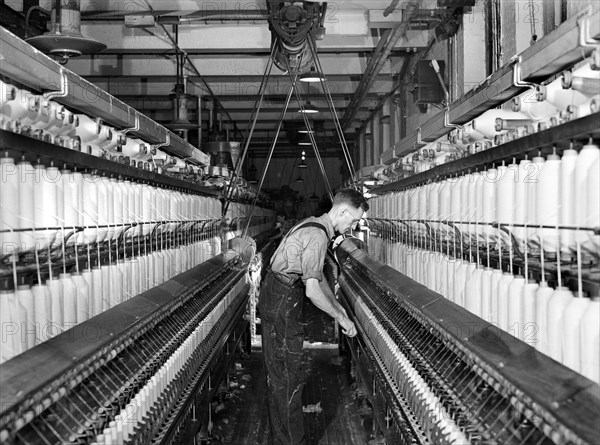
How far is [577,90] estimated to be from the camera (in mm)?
2676

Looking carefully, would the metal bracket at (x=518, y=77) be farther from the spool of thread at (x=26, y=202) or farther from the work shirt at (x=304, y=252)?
the spool of thread at (x=26, y=202)

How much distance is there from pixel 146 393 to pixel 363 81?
8.11 m

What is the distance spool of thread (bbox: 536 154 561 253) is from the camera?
2691 millimetres

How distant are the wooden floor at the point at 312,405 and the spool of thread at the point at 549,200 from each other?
11.3ft

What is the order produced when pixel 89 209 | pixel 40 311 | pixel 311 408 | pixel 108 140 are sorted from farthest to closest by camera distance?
pixel 311 408 < pixel 108 140 < pixel 89 209 < pixel 40 311

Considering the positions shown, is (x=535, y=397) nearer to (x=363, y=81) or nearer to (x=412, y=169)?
(x=412, y=169)

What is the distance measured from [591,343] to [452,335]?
0.85m

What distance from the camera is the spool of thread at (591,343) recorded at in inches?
86.3

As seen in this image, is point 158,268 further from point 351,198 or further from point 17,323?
point 17,323

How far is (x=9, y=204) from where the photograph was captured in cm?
268

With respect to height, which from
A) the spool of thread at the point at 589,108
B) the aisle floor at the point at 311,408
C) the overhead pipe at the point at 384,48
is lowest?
the aisle floor at the point at 311,408

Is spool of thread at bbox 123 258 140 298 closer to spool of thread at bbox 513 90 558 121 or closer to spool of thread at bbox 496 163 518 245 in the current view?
spool of thread at bbox 496 163 518 245

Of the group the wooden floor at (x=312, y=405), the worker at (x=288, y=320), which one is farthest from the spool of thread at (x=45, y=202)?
the wooden floor at (x=312, y=405)

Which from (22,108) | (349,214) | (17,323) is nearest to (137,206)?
(349,214)
